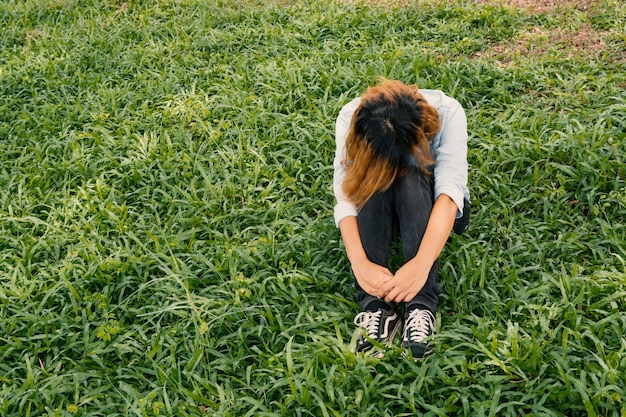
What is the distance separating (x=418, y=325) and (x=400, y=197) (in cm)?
55

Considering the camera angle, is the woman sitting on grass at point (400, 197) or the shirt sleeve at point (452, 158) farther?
the shirt sleeve at point (452, 158)

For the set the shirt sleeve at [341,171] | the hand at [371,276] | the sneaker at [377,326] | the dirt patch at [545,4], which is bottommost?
the sneaker at [377,326]

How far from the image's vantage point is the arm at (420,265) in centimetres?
264

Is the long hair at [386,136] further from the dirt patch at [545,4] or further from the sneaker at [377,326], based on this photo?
the dirt patch at [545,4]

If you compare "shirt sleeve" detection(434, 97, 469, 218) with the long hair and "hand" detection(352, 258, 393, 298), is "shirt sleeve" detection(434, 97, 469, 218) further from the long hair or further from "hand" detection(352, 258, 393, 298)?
"hand" detection(352, 258, 393, 298)

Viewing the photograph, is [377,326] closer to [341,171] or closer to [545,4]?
[341,171]

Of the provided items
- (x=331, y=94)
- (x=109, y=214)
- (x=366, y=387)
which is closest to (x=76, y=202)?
(x=109, y=214)

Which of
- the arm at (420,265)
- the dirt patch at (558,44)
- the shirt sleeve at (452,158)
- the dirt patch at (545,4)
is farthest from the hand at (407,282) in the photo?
the dirt patch at (545,4)

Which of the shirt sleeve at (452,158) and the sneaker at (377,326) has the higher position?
the shirt sleeve at (452,158)

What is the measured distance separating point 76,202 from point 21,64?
83.0 inches

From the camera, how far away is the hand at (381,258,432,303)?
2641 mm

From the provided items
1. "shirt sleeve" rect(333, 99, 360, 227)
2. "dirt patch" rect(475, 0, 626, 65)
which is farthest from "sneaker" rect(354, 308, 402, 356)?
"dirt patch" rect(475, 0, 626, 65)

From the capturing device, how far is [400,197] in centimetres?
277

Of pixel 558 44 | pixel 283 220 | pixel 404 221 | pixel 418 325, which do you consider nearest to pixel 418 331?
pixel 418 325
